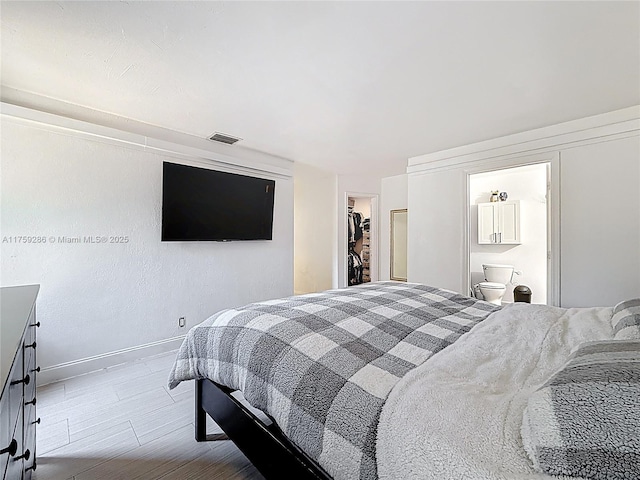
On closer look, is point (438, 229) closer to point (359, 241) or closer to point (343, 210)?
point (343, 210)

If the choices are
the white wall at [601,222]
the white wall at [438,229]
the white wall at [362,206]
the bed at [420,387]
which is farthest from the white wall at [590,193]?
the white wall at [362,206]

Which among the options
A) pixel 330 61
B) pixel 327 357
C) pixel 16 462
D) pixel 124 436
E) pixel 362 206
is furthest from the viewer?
pixel 362 206

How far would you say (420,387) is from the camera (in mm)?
775

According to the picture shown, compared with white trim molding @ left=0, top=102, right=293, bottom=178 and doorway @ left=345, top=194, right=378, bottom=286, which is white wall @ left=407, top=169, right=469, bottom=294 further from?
white trim molding @ left=0, top=102, right=293, bottom=178

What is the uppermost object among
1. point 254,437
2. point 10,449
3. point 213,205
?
point 213,205

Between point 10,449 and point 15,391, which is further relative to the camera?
point 15,391

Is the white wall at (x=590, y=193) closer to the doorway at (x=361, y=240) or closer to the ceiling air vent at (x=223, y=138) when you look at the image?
the doorway at (x=361, y=240)

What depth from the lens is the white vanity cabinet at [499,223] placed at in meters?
4.57

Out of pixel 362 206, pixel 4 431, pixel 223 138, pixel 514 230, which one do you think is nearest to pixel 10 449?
pixel 4 431

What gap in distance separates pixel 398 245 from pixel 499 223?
179cm

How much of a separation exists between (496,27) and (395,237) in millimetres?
4401

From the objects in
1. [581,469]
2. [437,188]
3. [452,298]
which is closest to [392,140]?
[437,188]

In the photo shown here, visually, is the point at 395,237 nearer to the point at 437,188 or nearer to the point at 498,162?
the point at 437,188

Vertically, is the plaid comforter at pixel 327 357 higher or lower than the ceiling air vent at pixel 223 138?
lower
